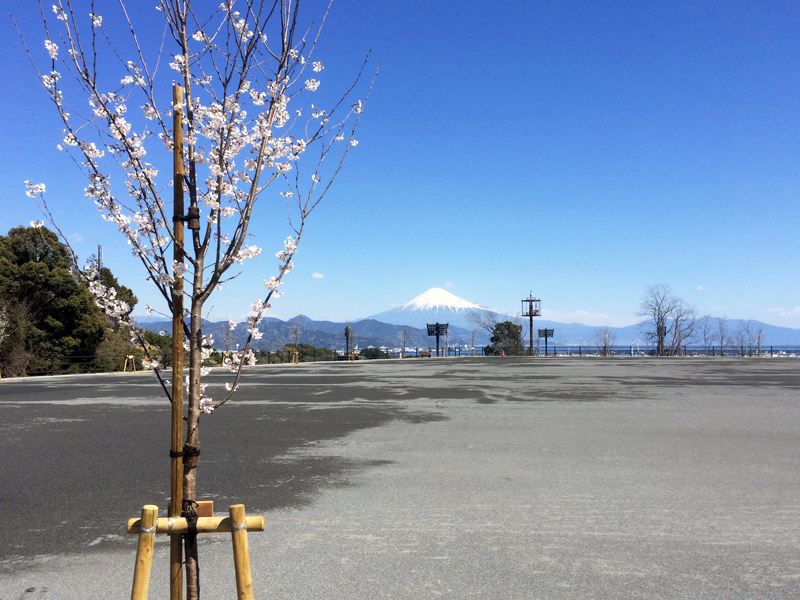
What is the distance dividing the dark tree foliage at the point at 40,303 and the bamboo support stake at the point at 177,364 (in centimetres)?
3112

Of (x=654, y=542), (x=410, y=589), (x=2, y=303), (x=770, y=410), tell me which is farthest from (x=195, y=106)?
(x=2, y=303)

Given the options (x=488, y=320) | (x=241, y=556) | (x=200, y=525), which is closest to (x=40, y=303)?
(x=200, y=525)

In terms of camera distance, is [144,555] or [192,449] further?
[192,449]

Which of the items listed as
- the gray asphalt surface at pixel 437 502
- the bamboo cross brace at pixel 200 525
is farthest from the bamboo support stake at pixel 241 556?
the gray asphalt surface at pixel 437 502

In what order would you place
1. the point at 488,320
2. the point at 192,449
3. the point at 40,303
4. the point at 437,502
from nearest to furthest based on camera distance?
the point at 192,449, the point at 437,502, the point at 40,303, the point at 488,320

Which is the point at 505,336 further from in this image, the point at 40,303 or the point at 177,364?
the point at 177,364

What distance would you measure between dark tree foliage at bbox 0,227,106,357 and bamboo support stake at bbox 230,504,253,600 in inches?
1242

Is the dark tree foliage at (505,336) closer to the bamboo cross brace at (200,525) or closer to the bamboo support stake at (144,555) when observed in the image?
the bamboo cross brace at (200,525)

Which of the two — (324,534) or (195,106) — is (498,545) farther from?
(195,106)

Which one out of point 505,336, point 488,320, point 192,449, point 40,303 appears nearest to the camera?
point 192,449

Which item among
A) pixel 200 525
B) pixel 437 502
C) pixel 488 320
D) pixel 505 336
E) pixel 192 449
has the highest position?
pixel 488 320

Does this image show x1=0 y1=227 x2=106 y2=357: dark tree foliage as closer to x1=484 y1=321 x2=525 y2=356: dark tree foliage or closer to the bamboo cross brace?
the bamboo cross brace

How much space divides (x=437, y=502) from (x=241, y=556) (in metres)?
3.68

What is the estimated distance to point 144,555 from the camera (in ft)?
7.81
